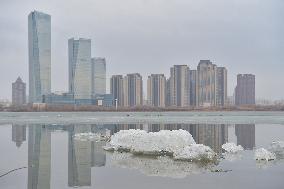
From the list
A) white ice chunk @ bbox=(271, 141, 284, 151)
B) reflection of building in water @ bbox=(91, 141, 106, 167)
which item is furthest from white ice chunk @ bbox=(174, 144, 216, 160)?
white ice chunk @ bbox=(271, 141, 284, 151)

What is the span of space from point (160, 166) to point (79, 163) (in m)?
5.53

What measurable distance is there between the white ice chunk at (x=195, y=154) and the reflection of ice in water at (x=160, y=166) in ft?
2.45

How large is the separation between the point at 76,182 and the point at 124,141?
12.9 metres

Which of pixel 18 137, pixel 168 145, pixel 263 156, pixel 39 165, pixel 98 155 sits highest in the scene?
pixel 168 145

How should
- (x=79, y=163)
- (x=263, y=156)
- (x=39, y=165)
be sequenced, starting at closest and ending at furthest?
1. (x=39, y=165)
2. (x=79, y=163)
3. (x=263, y=156)

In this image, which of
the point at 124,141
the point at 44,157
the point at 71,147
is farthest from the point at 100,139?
the point at 44,157

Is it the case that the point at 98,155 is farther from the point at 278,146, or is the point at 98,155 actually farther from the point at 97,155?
the point at 278,146

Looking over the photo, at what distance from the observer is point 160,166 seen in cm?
2564

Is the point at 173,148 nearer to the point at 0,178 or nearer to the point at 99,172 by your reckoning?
the point at 99,172

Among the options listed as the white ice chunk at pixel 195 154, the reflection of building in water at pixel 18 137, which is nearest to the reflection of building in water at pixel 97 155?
the white ice chunk at pixel 195 154

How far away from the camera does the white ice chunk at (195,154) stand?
2772 cm

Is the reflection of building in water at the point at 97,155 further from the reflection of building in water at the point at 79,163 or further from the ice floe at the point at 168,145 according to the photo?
the ice floe at the point at 168,145

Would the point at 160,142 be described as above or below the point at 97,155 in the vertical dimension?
above

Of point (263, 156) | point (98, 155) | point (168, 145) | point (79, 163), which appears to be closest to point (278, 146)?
point (263, 156)
